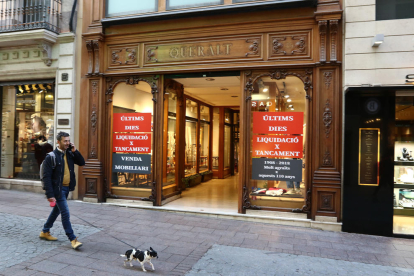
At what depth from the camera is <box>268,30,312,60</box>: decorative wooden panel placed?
7094 mm

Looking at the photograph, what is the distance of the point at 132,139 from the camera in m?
8.47

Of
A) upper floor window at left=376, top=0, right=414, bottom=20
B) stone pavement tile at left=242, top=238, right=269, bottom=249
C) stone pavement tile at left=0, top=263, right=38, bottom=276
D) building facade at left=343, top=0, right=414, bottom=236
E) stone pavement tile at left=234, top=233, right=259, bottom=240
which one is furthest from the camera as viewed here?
upper floor window at left=376, top=0, right=414, bottom=20

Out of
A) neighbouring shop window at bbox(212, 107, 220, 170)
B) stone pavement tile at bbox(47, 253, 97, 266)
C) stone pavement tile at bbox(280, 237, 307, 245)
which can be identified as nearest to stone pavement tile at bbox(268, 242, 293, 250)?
stone pavement tile at bbox(280, 237, 307, 245)

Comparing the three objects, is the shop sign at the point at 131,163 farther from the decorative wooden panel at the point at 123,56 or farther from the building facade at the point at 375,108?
the building facade at the point at 375,108

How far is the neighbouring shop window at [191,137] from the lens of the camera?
11.8m

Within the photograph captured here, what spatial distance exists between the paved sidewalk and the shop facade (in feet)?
3.37

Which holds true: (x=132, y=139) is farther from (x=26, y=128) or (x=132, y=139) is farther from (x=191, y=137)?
(x=26, y=128)

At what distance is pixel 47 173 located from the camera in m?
4.84

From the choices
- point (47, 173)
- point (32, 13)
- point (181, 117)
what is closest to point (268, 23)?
point (181, 117)

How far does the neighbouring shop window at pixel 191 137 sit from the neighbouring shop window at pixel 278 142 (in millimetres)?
4671

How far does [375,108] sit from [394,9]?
237cm

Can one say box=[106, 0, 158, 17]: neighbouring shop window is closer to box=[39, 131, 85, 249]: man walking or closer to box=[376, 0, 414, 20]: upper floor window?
box=[39, 131, 85, 249]: man walking

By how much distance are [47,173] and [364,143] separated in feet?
20.8

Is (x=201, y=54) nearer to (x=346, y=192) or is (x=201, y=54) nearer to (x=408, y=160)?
(x=346, y=192)
